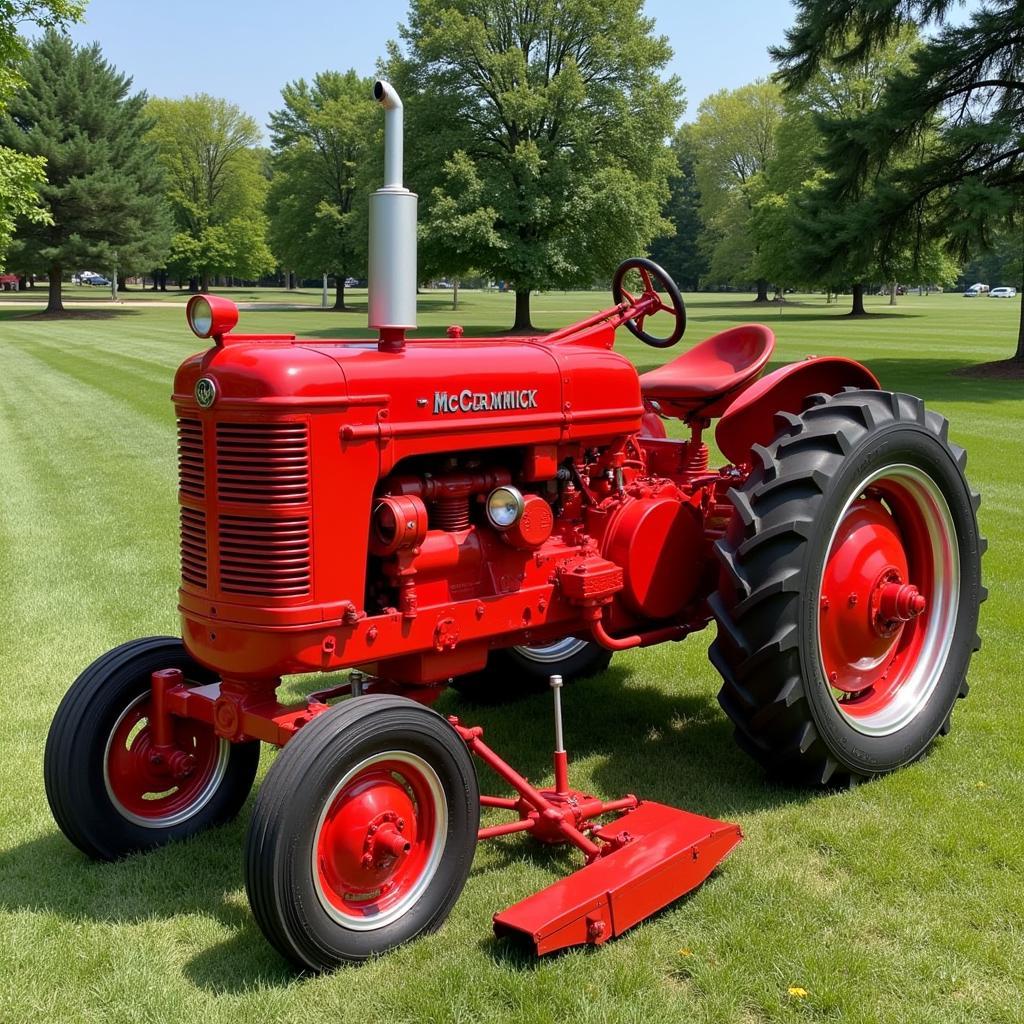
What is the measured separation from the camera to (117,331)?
3503cm

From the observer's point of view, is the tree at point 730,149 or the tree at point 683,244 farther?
the tree at point 683,244

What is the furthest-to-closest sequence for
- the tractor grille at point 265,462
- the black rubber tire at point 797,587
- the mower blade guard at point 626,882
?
1. the black rubber tire at point 797,587
2. the tractor grille at point 265,462
3. the mower blade guard at point 626,882

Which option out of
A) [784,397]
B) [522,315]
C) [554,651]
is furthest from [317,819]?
[522,315]

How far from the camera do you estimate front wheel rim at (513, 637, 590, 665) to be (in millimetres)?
5371

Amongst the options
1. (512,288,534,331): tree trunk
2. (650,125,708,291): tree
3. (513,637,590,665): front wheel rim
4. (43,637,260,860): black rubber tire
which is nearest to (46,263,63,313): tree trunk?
(512,288,534,331): tree trunk

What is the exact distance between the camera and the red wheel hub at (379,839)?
3162 millimetres

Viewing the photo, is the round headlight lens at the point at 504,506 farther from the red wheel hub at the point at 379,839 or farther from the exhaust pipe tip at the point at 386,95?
the exhaust pipe tip at the point at 386,95

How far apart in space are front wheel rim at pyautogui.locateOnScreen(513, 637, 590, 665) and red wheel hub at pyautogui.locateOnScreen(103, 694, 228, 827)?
5.77 feet

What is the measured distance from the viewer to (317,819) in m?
3.05

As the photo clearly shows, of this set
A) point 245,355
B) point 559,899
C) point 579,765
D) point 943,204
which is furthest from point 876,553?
point 943,204

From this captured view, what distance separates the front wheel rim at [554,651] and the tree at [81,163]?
131ft

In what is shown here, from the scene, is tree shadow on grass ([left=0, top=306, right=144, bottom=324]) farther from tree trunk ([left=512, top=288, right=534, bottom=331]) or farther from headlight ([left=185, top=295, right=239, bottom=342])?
headlight ([left=185, top=295, right=239, bottom=342])

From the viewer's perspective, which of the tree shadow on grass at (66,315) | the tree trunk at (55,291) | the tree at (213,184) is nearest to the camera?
the tree shadow on grass at (66,315)

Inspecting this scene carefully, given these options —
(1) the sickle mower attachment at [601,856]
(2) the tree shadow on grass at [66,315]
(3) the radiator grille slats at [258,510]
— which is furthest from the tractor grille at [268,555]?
(2) the tree shadow on grass at [66,315]
